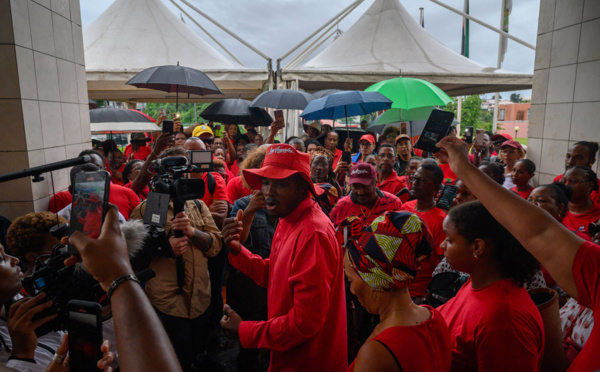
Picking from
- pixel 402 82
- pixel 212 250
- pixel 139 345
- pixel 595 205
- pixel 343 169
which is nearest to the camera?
pixel 139 345

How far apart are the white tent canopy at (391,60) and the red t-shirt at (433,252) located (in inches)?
231

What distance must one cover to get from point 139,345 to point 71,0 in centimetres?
441

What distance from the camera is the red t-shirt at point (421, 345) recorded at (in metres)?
1.23

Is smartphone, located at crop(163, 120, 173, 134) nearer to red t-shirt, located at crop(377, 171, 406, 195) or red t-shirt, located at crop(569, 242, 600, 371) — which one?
red t-shirt, located at crop(377, 171, 406, 195)

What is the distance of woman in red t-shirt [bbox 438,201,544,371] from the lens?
1432mm

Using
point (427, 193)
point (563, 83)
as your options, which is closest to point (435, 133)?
point (427, 193)

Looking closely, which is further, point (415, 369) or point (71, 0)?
point (71, 0)

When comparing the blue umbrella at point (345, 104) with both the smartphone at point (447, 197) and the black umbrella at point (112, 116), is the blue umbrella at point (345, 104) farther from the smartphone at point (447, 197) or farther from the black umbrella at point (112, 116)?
the black umbrella at point (112, 116)

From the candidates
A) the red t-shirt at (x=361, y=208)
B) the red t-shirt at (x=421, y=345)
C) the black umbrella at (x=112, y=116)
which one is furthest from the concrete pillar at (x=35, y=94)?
the black umbrella at (x=112, y=116)

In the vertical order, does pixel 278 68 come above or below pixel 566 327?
above

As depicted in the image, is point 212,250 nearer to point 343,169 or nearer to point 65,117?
point 65,117

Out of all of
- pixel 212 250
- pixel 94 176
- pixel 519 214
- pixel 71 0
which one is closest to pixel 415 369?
pixel 519 214

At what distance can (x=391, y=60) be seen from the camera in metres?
9.95

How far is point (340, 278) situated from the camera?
1953 mm
